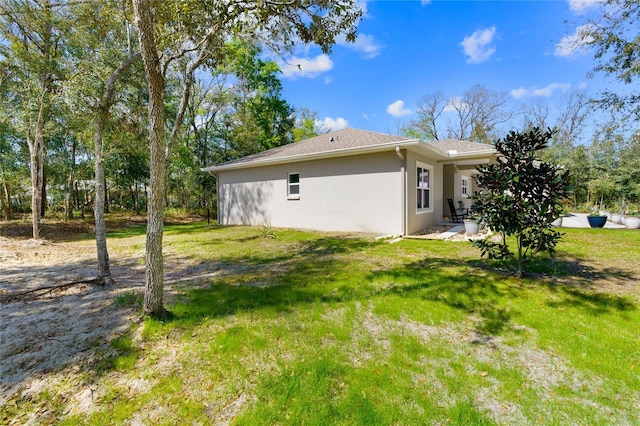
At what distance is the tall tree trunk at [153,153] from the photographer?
2879 mm

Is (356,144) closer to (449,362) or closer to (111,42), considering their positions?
(449,362)

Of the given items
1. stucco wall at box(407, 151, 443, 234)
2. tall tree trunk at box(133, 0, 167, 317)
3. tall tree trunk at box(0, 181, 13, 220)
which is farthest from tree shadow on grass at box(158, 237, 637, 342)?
tall tree trunk at box(0, 181, 13, 220)

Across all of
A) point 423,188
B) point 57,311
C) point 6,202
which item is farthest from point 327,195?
point 6,202

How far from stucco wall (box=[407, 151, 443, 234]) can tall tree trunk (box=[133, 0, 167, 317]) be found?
280 inches

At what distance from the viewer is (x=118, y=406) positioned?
2.12 m

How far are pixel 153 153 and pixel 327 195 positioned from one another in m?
7.40

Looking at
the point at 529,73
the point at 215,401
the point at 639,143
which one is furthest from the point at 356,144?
the point at 639,143

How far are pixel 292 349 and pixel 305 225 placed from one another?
808 cm

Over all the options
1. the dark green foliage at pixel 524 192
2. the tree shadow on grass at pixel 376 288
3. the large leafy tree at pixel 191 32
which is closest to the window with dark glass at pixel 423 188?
the tree shadow on grass at pixel 376 288

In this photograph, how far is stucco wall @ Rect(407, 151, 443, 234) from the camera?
8812 millimetres

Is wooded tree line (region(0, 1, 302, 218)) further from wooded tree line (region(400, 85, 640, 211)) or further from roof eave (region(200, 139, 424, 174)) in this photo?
wooded tree line (region(400, 85, 640, 211))

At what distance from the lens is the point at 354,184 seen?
9.51 m

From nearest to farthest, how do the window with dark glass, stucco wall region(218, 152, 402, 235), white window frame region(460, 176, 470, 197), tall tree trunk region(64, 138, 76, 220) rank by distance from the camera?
stucco wall region(218, 152, 402, 235)
the window with dark glass
white window frame region(460, 176, 470, 197)
tall tree trunk region(64, 138, 76, 220)

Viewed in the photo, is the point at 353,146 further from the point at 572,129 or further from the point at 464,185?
the point at 572,129
